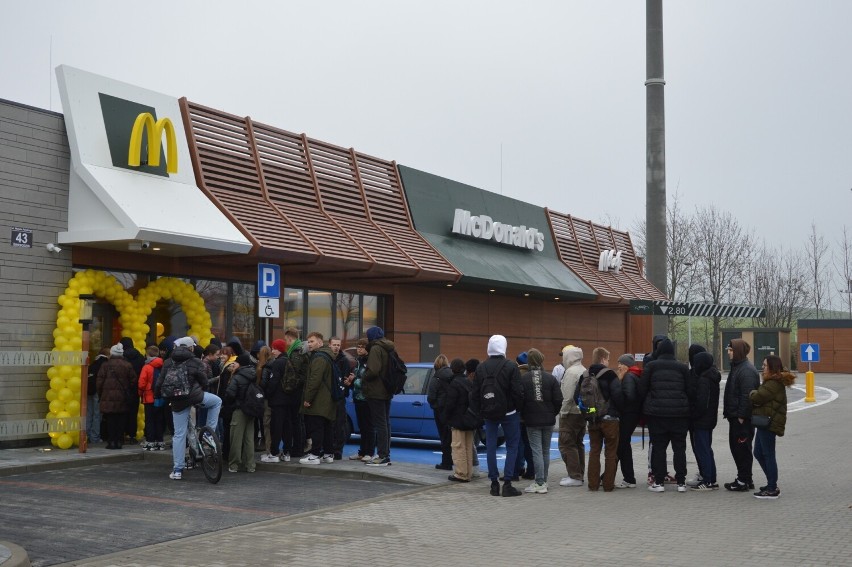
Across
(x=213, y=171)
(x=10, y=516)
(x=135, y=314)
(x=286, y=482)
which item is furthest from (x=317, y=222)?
(x=10, y=516)

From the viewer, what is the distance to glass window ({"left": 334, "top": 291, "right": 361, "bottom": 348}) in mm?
21938

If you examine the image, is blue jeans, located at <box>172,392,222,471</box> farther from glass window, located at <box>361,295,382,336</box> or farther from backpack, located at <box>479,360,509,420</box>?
glass window, located at <box>361,295,382,336</box>

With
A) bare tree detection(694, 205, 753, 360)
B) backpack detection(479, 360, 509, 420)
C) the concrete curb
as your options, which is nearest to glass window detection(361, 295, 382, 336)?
backpack detection(479, 360, 509, 420)

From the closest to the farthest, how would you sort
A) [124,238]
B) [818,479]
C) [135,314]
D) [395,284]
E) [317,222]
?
[818,479], [124,238], [135,314], [317,222], [395,284]

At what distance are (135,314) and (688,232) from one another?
49.9 metres

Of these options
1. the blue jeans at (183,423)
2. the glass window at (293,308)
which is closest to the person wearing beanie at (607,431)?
the blue jeans at (183,423)

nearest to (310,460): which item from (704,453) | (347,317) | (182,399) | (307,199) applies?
(182,399)

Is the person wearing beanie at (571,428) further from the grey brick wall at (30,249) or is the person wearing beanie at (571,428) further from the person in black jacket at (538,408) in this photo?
the grey brick wall at (30,249)

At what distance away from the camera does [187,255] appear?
17609 mm

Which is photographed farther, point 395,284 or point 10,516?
point 395,284

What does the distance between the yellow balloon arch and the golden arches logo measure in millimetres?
2022

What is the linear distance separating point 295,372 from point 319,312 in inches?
290

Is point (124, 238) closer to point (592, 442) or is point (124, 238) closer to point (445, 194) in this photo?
point (592, 442)

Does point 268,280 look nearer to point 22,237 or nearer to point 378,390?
point 378,390
